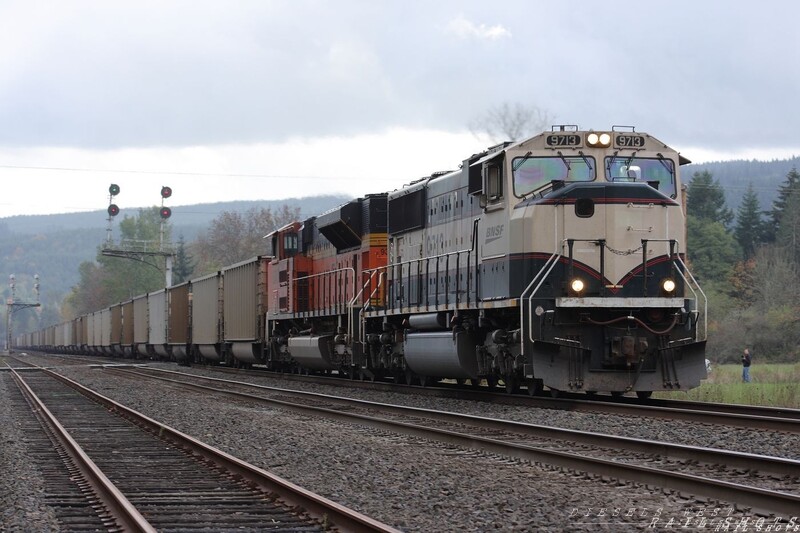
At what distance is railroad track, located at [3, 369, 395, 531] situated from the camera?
751 centimetres

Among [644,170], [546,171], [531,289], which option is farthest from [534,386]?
[644,170]

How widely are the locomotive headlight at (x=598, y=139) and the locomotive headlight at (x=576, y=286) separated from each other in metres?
2.15

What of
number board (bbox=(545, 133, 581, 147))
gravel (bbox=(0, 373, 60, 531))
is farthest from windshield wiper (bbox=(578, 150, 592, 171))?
gravel (bbox=(0, 373, 60, 531))

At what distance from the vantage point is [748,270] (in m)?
90.4

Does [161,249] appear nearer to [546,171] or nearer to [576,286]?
[546,171]

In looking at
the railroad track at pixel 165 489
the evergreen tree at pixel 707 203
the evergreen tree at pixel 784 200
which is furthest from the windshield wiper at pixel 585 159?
the evergreen tree at pixel 707 203

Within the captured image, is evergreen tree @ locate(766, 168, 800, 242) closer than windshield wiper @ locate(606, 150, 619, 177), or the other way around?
windshield wiper @ locate(606, 150, 619, 177)

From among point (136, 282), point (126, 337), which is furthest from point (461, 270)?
point (136, 282)

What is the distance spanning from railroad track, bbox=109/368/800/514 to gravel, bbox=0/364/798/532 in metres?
0.15

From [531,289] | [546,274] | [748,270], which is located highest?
[748,270]

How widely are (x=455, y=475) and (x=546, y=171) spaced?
7540mm

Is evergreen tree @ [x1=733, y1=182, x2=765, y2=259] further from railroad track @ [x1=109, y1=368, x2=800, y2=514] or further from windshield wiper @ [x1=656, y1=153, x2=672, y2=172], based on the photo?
railroad track @ [x1=109, y1=368, x2=800, y2=514]

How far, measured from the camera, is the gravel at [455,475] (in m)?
7.47

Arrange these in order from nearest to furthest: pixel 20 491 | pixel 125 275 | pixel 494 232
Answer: pixel 20 491, pixel 494 232, pixel 125 275
